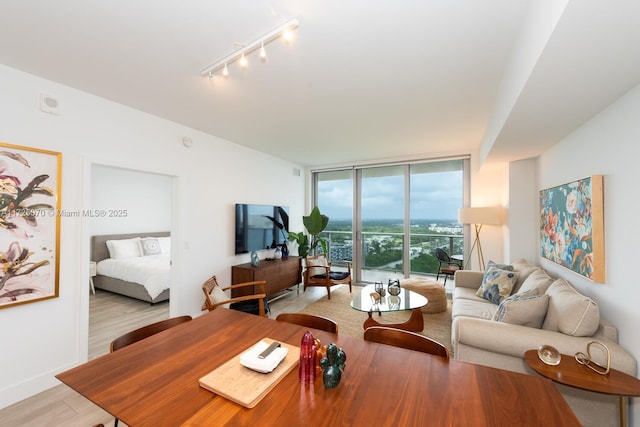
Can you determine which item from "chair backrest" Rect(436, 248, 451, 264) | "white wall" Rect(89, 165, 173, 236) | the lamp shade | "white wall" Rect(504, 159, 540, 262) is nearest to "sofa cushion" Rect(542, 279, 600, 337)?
"white wall" Rect(504, 159, 540, 262)

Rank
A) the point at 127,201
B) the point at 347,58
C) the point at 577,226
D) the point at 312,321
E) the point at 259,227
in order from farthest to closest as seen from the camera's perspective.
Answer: the point at 127,201, the point at 259,227, the point at 577,226, the point at 347,58, the point at 312,321

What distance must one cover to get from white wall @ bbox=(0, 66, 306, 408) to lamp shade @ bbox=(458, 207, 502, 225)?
12.3ft

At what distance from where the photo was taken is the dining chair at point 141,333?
1467mm

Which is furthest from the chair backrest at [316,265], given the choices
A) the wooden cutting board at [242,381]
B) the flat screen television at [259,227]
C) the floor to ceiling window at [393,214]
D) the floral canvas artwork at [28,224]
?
the wooden cutting board at [242,381]

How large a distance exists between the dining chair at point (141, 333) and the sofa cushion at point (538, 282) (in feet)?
9.81

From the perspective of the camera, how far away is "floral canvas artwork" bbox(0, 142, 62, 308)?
2.07m

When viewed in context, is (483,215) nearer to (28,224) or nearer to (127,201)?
(28,224)

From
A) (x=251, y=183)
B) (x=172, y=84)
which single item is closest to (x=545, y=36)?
(x=172, y=84)

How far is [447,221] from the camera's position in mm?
4930

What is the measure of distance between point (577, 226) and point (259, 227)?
3996mm

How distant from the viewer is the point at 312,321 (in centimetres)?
178

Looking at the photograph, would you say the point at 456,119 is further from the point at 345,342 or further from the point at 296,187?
the point at 296,187

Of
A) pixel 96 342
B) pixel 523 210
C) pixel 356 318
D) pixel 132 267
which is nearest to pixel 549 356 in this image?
pixel 356 318

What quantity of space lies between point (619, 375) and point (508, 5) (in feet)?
7.05
